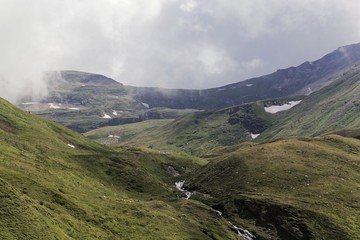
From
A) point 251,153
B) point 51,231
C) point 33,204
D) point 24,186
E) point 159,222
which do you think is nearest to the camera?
point 51,231

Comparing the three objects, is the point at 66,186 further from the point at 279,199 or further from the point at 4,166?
the point at 279,199

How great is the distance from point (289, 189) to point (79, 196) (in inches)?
2515

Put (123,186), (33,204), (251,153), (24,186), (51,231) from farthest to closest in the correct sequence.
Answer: (251,153) < (123,186) < (24,186) < (33,204) < (51,231)

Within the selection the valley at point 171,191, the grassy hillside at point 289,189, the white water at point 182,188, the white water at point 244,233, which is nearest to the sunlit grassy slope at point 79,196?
the valley at point 171,191

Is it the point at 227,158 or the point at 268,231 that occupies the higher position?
the point at 227,158

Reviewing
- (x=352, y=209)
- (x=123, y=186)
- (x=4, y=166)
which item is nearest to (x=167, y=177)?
(x=123, y=186)

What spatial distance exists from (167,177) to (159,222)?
220 ft

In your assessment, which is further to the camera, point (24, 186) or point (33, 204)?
point (24, 186)

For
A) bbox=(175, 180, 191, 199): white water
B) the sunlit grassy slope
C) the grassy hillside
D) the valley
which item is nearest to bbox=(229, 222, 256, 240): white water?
the valley

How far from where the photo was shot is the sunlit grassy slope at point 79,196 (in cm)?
5944

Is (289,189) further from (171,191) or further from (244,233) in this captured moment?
(171,191)

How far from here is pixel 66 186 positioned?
89.2 meters

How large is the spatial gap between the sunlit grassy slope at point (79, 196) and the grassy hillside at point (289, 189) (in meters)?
10.3

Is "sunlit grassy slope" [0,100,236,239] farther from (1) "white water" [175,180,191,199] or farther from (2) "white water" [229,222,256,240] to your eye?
(1) "white water" [175,180,191,199]
